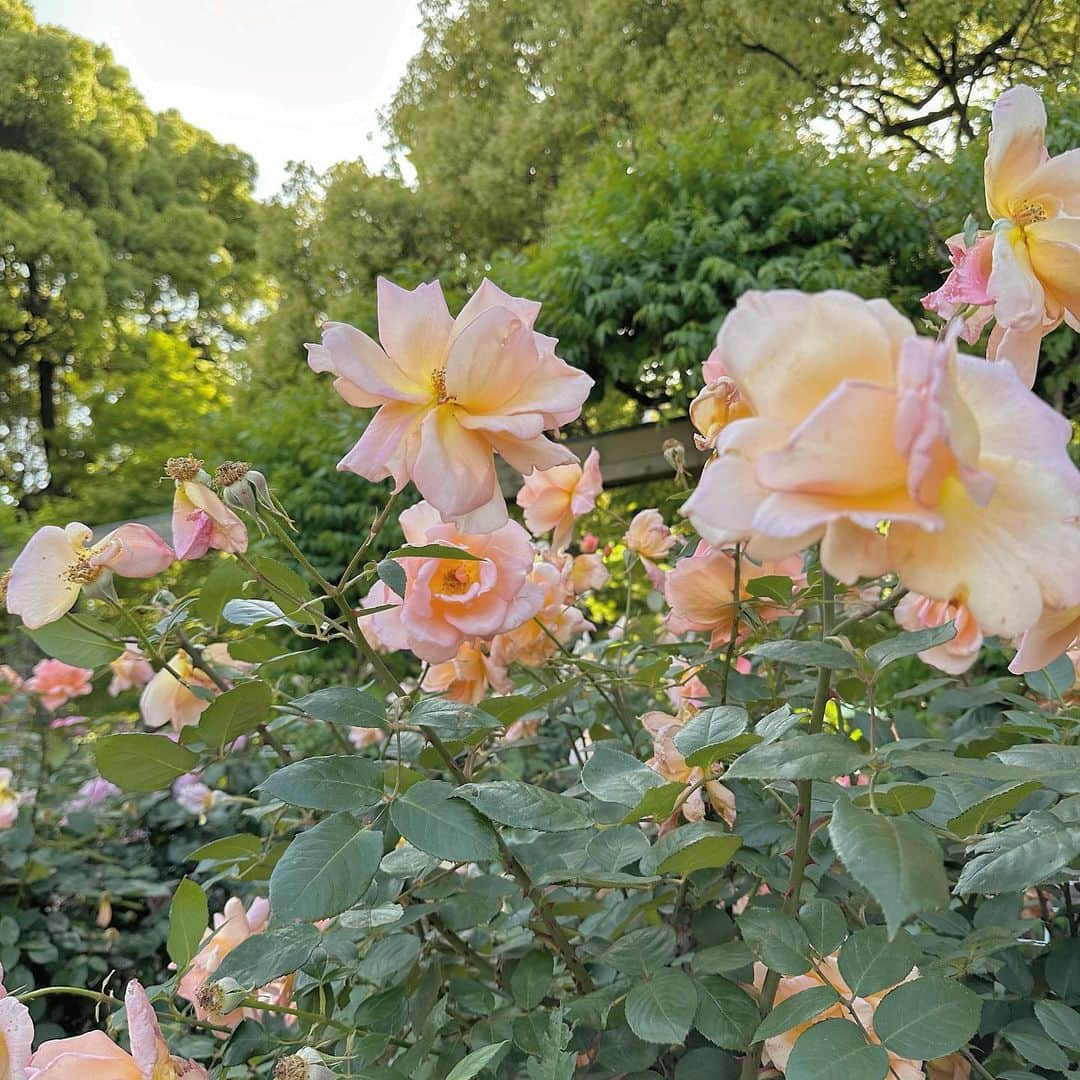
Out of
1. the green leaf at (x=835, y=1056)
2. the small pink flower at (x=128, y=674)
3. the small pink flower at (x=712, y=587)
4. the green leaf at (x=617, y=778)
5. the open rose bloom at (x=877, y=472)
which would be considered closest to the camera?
the open rose bloom at (x=877, y=472)

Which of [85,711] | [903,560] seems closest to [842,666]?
[903,560]

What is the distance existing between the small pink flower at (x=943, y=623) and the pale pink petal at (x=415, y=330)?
0.85 feet

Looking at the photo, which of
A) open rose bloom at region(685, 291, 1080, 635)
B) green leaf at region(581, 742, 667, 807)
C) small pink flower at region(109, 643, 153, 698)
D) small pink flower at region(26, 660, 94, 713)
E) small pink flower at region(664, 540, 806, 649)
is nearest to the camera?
open rose bloom at region(685, 291, 1080, 635)

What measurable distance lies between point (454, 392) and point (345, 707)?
0.58 ft

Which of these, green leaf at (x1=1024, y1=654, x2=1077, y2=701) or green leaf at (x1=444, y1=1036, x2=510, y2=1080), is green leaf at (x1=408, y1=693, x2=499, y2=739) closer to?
green leaf at (x1=444, y1=1036, x2=510, y2=1080)

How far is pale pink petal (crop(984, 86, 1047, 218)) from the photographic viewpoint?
397 mm

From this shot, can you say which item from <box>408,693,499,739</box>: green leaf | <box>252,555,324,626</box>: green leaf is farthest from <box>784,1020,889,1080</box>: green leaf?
<box>252,555,324,626</box>: green leaf

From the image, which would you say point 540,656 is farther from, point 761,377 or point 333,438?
point 333,438

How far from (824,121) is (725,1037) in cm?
686

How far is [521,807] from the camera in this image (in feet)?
1.51

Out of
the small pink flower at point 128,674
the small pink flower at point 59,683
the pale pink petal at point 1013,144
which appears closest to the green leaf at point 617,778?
the pale pink petal at point 1013,144

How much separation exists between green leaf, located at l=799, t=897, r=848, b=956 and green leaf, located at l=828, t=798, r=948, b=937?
0.15 metres

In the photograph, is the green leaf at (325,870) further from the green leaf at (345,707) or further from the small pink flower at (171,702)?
the small pink flower at (171,702)

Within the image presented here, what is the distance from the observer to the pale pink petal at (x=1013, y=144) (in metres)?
0.40
